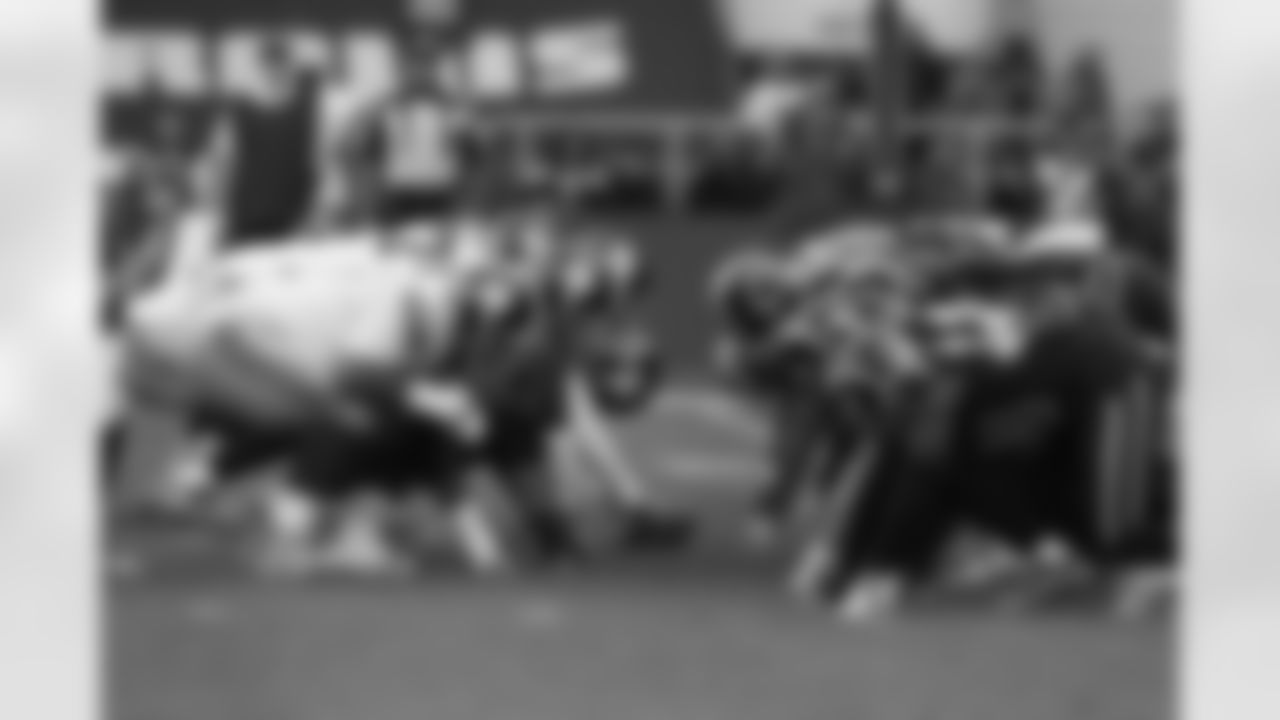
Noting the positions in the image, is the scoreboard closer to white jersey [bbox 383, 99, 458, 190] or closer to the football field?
white jersey [bbox 383, 99, 458, 190]

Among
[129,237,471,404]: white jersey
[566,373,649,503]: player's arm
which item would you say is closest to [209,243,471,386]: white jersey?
[129,237,471,404]: white jersey

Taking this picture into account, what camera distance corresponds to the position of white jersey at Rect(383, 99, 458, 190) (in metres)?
1.20

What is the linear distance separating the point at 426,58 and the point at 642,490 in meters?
0.36

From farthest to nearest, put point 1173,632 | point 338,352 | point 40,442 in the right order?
point 338,352 → point 1173,632 → point 40,442

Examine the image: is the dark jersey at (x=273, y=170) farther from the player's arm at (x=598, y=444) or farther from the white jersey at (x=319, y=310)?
the player's arm at (x=598, y=444)

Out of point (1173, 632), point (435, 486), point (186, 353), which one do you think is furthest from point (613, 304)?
point (1173, 632)

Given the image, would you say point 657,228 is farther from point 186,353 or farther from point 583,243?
point 186,353

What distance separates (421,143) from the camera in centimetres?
120

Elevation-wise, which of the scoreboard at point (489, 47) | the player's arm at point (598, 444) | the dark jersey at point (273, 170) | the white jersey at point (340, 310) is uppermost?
the scoreboard at point (489, 47)

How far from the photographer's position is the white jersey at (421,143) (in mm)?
1195

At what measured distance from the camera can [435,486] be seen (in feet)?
4.06

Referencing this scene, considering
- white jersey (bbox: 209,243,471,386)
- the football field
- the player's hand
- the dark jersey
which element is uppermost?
the dark jersey

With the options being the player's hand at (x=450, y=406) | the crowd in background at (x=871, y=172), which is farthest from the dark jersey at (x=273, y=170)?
the player's hand at (x=450, y=406)

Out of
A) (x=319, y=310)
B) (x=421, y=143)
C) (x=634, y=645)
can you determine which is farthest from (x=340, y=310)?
(x=634, y=645)
